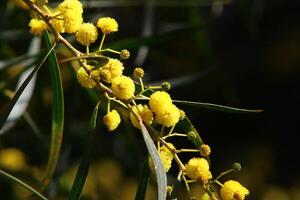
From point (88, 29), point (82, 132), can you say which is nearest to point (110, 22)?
point (88, 29)

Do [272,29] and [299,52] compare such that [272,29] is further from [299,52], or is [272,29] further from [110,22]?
[110,22]

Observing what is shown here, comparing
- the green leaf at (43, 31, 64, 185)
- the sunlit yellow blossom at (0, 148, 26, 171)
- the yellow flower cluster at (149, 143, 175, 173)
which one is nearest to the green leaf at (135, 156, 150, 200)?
the yellow flower cluster at (149, 143, 175, 173)

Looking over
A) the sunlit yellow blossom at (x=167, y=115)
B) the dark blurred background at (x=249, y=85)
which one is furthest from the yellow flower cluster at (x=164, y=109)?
the dark blurred background at (x=249, y=85)

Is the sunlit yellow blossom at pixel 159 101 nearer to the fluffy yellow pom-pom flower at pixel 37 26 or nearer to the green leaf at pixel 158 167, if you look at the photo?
the green leaf at pixel 158 167

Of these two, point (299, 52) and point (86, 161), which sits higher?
point (86, 161)

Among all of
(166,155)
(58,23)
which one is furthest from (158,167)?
(58,23)
